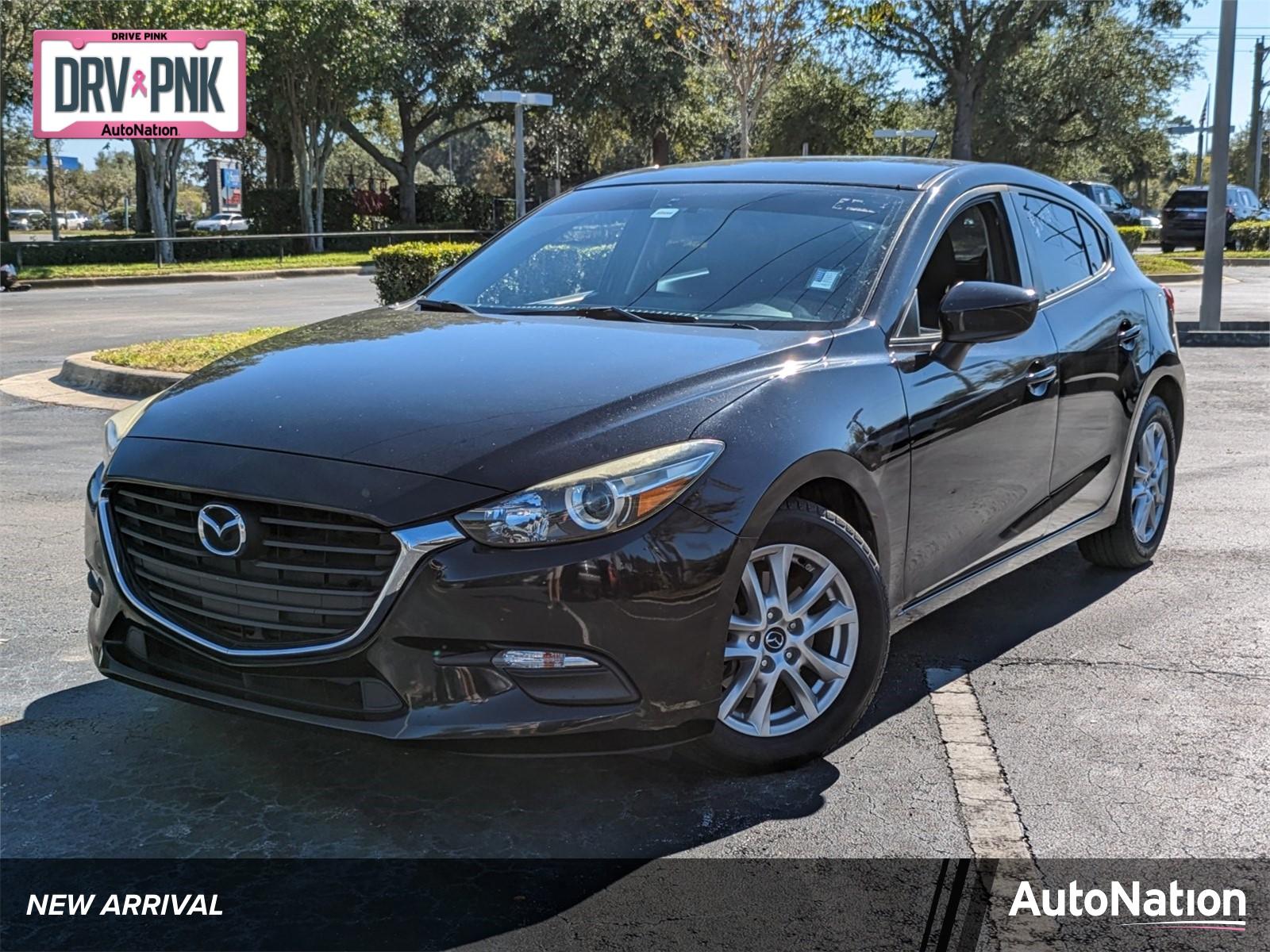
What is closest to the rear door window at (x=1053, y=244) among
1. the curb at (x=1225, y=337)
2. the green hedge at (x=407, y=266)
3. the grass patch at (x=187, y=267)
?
the green hedge at (x=407, y=266)

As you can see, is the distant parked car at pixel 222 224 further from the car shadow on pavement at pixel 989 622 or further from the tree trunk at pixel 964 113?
the car shadow on pavement at pixel 989 622

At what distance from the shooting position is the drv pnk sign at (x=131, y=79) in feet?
99.0

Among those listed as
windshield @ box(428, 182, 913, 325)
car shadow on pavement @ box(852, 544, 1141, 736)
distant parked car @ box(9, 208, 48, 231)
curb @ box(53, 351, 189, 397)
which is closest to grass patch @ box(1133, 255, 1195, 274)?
curb @ box(53, 351, 189, 397)

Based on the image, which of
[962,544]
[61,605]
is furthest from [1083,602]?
[61,605]

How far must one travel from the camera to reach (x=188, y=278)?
28953mm

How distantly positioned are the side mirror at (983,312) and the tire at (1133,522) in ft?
5.22

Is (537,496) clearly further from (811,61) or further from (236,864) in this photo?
(811,61)

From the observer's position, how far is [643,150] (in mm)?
64188

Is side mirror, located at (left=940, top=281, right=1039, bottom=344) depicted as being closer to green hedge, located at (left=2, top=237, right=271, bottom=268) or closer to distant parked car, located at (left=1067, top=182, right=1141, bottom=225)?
green hedge, located at (left=2, top=237, right=271, bottom=268)

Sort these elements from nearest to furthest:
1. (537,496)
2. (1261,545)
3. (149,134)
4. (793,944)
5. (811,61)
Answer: (793,944)
(537,496)
(1261,545)
(149,134)
(811,61)

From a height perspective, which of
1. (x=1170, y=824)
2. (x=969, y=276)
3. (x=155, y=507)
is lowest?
(x=1170, y=824)

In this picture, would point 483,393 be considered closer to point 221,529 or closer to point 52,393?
point 221,529

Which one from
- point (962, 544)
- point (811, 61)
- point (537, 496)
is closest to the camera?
point (537, 496)

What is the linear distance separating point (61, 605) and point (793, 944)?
3507 mm
